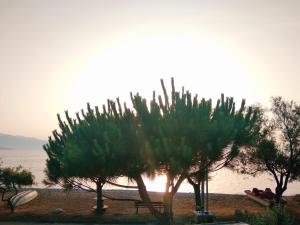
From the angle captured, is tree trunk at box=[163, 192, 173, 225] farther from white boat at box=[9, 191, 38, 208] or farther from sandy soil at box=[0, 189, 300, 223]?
white boat at box=[9, 191, 38, 208]

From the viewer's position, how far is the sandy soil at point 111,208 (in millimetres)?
29891

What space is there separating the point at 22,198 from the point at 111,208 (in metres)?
8.91

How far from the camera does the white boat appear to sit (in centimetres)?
3593

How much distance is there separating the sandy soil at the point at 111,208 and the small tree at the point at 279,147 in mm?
3248

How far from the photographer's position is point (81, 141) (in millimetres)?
19312

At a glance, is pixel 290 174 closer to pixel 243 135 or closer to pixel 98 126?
pixel 243 135

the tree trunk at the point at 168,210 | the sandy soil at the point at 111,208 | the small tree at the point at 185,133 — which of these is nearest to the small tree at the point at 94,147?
the small tree at the point at 185,133

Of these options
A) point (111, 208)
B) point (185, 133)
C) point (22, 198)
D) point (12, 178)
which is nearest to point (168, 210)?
point (185, 133)

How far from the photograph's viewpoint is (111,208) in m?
34.3

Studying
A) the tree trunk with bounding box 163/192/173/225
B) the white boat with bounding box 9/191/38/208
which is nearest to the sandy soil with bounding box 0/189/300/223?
the white boat with bounding box 9/191/38/208

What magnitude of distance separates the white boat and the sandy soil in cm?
44

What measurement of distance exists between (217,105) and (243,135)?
1871 millimetres

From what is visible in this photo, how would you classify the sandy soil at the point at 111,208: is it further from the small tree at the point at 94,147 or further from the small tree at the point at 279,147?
the small tree at the point at 94,147

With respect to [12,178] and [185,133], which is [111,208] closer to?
[12,178]
